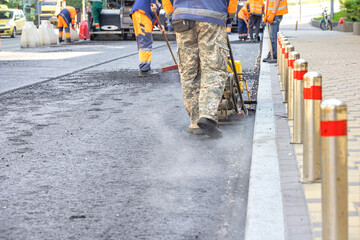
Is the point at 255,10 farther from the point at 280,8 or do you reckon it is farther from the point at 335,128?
the point at 335,128

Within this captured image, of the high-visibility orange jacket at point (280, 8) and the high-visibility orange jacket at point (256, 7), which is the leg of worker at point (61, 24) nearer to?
the high-visibility orange jacket at point (256, 7)

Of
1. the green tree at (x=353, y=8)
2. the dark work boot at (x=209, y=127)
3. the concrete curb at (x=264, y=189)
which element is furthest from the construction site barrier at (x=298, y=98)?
the green tree at (x=353, y=8)

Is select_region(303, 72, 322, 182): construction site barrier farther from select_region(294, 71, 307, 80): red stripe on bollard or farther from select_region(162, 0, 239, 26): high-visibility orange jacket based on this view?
select_region(162, 0, 239, 26): high-visibility orange jacket

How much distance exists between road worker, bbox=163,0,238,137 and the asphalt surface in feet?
1.05

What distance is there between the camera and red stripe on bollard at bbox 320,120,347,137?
293 cm

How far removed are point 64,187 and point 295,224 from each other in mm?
1872

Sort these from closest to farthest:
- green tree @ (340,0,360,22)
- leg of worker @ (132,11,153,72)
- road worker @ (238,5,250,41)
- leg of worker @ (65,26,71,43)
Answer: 1. leg of worker @ (132,11,153,72)
2. road worker @ (238,5,250,41)
3. green tree @ (340,0,360,22)
4. leg of worker @ (65,26,71,43)

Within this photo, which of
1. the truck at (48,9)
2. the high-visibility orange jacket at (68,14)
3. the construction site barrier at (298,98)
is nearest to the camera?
the construction site barrier at (298,98)

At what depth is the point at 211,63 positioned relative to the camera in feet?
21.1

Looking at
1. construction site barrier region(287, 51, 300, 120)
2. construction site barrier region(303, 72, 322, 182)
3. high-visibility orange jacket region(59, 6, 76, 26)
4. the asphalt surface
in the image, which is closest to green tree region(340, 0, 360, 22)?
high-visibility orange jacket region(59, 6, 76, 26)

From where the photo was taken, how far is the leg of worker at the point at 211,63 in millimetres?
6371

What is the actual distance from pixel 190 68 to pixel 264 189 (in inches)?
95.1

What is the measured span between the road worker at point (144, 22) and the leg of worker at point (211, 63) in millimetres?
5059

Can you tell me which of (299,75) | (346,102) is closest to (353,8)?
(346,102)
